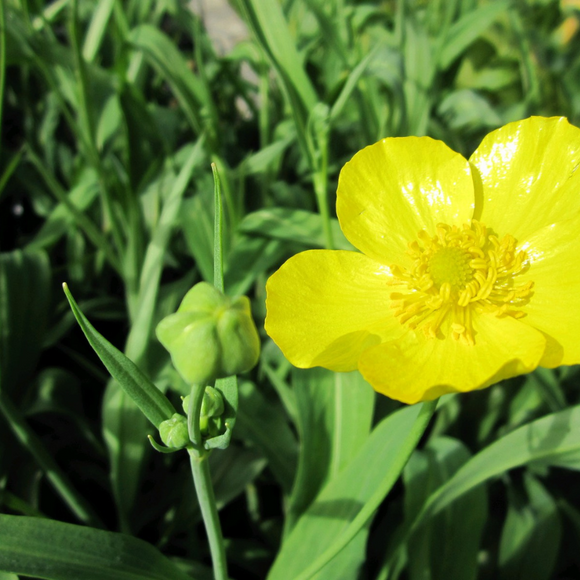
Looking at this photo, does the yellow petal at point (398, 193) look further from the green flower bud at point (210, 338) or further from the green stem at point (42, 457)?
the green stem at point (42, 457)

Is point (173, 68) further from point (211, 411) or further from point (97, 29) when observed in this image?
point (211, 411)

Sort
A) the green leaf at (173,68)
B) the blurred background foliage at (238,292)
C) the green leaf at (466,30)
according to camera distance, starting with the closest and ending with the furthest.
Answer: the blurred background foliage at (238,292)
the green leaf at (173,68)
the green leaf at (466,30)

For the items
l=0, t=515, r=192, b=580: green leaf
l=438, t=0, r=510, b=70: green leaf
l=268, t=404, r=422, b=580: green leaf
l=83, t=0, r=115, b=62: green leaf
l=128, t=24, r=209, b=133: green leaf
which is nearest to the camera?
l=0, t=515, r=192, b=580: green leaf

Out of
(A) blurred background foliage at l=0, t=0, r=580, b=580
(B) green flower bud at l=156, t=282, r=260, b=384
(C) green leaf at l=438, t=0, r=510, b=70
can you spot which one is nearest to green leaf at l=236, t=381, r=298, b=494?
(A) blurred background foliage at l=0, t=0, r=580, b=580

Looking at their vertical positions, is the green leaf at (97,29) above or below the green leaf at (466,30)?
above

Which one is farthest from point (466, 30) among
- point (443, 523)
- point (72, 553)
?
point (72, 553)

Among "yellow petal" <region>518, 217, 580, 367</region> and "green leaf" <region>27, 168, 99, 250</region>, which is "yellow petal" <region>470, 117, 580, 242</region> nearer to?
"yellow petal" <region>518, 217, 580, 367</region>

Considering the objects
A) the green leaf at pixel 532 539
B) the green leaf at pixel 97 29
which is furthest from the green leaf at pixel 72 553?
the green leaf at pixel 97 29
